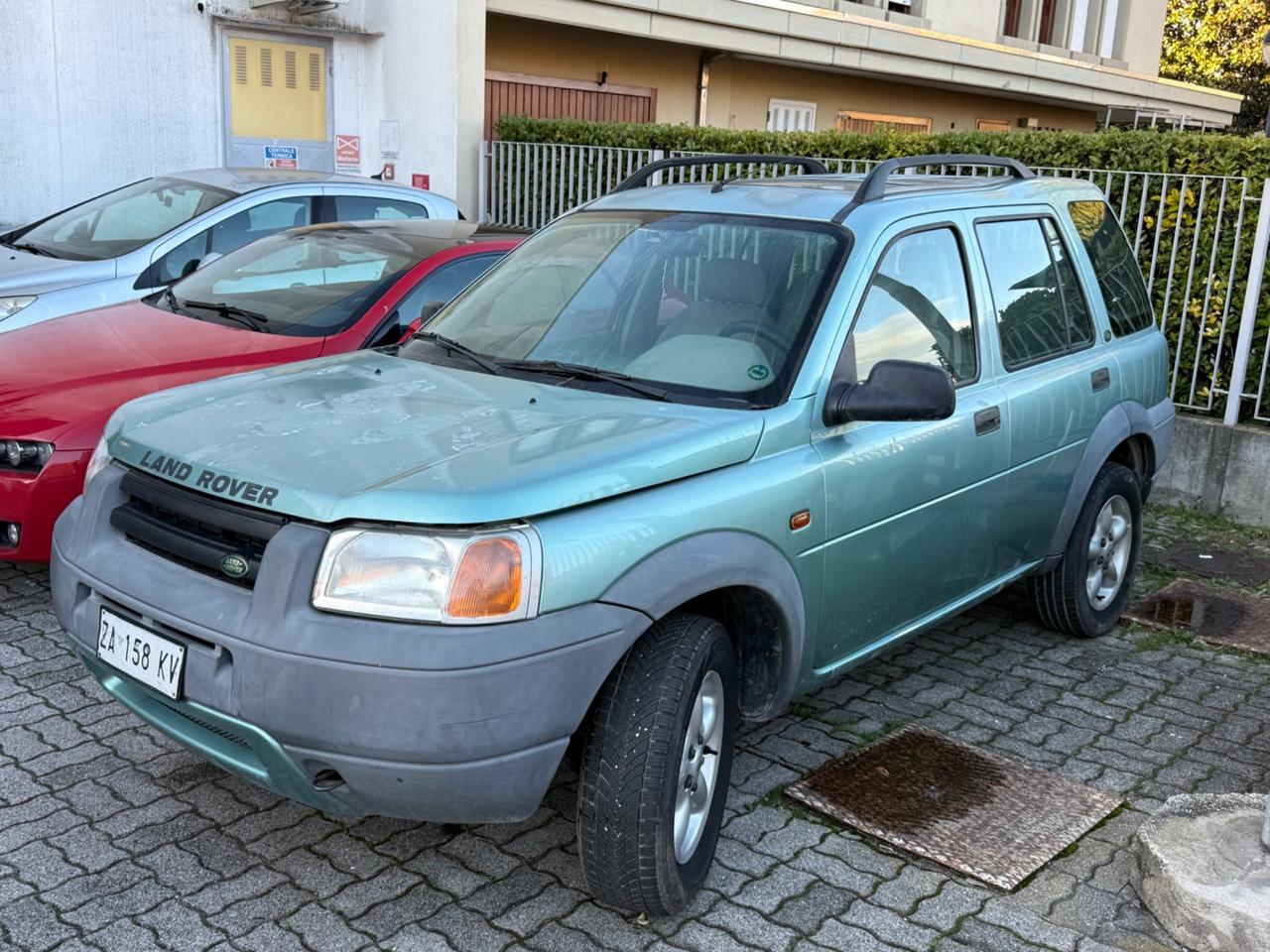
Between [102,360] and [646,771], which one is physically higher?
[102,360]

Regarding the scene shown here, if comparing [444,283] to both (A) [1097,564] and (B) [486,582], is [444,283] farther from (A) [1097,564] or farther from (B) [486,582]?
(B) [486,582]

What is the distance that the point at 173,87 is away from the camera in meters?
12.2

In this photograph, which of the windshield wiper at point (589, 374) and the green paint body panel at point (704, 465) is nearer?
the green paint body panel at point (704, 465)

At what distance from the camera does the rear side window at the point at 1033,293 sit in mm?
4516

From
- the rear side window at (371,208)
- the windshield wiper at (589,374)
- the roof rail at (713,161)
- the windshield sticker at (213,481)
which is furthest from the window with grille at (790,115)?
the windshield sticker at (213,481)

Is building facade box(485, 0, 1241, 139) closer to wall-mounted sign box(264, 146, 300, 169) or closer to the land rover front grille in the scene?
wall-mounted sign box(264, 146, 300, 169)

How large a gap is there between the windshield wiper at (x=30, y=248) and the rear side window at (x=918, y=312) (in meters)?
5.92

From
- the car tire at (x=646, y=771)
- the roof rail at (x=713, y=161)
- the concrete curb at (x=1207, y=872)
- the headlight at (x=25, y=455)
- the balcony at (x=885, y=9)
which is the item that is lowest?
the concrete curb at (x=1207, y=872)

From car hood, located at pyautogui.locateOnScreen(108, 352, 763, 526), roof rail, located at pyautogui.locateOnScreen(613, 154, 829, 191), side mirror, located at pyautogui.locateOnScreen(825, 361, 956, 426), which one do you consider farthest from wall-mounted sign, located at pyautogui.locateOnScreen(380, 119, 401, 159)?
side mirror, located at pyautogui.locateOnScreen(825, 361, 956, 426)

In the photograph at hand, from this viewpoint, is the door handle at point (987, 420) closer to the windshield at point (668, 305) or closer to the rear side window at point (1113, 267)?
the windshield at point (668, 305)

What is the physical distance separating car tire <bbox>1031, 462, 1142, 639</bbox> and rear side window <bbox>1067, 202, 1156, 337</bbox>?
2.17 ft

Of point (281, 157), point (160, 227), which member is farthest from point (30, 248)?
point (281, 157)

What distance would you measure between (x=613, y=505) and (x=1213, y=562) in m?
4.89

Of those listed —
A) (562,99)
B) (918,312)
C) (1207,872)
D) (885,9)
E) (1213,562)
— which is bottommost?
(1213,562)
